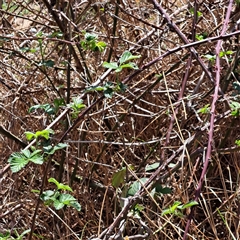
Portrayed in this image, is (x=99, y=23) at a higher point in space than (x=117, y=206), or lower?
higher

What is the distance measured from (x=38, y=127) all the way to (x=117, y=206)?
43 cm

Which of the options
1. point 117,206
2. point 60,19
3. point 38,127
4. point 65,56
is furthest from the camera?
point 65,56

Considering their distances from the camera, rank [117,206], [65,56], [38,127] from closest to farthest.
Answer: [117,206]
[38,127]
[65,56]

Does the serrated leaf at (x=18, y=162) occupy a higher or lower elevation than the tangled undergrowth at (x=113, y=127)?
higher

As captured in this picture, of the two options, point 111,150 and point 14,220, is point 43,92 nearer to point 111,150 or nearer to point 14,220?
point 111,150

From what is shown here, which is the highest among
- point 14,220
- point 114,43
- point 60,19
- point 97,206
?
point 60,19

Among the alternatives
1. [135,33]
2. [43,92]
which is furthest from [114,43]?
[43,92]

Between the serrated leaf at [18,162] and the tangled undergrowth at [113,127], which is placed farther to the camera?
the tangled undergrowth at [113,127]

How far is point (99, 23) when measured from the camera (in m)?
2.02

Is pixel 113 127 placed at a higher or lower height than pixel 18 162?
lower

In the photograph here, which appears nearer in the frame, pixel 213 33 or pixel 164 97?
pixel 213 33

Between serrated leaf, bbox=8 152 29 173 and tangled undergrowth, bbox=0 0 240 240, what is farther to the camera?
tangled undergrowth, bbox=0 0 240 240

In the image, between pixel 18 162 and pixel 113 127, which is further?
pixel 113 127

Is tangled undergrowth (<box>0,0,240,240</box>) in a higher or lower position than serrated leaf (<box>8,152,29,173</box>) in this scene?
lower
